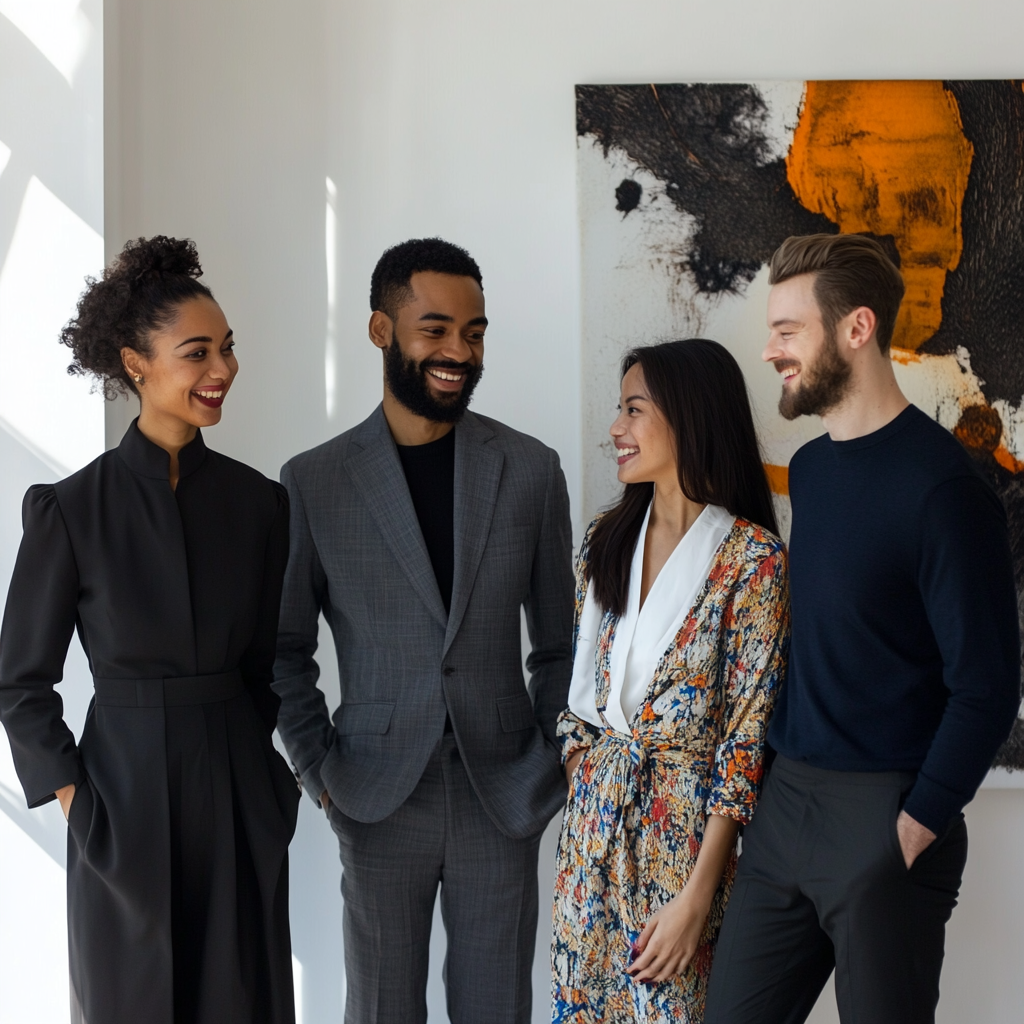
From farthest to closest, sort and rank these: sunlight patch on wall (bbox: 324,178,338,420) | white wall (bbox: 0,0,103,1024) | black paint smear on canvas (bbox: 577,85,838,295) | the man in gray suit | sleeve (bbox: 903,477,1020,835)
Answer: sunlight patch on wall (bbox: 324,178,338,420) → black paint smear on canvas (bbox: 577,85,838,295) → white wall (bbox: 0,0,103,1024) → the man in gray suit → sleeve (bbox: 903,477,1020,835)

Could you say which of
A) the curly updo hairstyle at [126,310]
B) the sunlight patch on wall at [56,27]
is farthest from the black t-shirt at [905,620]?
the sunlight patch on wall at [56,27]

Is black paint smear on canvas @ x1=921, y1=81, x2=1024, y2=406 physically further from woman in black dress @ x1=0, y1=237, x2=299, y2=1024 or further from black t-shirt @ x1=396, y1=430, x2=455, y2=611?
woman in black dress @ x1=0, y1=237, x2=299, y2=1024

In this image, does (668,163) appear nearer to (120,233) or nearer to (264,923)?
(120,233)

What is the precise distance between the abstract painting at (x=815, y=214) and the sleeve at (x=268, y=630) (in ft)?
3.20

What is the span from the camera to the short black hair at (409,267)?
218cm

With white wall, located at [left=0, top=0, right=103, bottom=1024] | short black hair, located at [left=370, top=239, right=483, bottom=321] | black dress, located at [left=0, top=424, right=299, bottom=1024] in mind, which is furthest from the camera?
white wall, located at [left=0, top=0, right=103, bottom=1024]

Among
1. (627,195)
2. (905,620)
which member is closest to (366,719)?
(905,620)

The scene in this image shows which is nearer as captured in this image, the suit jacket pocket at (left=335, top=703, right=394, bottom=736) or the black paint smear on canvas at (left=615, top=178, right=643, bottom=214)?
the suit jacket pocket at (left=335, top=703, right=394, bottom=736)

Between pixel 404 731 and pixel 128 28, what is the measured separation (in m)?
1.90

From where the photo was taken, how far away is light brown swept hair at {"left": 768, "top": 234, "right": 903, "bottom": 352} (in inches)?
68.2

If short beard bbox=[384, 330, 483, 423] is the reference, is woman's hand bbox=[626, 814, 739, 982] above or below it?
below

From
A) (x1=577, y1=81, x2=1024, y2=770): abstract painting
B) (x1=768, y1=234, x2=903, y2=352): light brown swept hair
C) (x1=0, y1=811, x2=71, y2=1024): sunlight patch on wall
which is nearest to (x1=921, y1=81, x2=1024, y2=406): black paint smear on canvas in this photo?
(x1=577, y1=81, x2=1024, y2=770): abstract painting

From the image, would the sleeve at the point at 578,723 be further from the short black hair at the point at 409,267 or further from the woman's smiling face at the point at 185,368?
the woman's smiling face at the point at 185,368

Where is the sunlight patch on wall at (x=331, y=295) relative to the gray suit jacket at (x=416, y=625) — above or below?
above
